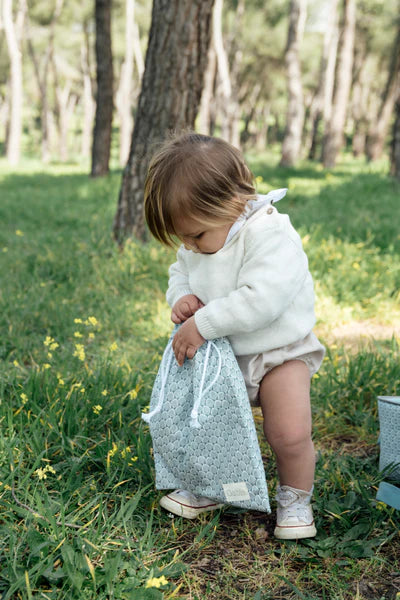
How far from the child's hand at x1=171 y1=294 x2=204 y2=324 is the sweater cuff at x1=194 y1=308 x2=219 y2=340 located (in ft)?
0.47

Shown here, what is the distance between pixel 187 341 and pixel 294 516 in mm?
710

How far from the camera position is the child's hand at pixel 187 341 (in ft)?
6.56

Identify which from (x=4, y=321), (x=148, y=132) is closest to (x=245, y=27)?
(x=148, y=132)

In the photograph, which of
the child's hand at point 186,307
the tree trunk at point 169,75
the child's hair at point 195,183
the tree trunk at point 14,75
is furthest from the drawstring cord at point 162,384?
the tree trunk at point 14,75

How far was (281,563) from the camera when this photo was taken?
1921 mm

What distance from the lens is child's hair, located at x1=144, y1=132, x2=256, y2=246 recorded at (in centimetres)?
184

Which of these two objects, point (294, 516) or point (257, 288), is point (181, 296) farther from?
point (294, 516)

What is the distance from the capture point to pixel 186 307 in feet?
6.98

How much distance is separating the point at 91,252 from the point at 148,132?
3.66ft

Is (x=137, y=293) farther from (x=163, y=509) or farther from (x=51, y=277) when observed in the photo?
(x=163, y=509)

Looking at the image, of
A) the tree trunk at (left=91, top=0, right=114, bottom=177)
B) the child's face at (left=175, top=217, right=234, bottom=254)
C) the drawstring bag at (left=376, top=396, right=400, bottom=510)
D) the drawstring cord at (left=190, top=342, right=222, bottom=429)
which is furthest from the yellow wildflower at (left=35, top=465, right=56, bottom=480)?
the tree trunk at (left=91, top=0, right=114, bottom=177)

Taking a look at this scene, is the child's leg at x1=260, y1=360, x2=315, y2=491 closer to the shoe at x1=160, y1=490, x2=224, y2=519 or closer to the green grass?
the green grass

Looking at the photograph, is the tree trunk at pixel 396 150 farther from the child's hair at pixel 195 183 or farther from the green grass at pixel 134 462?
the child's hair at pixel 195 183

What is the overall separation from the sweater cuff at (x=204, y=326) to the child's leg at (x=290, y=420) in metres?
0.27
